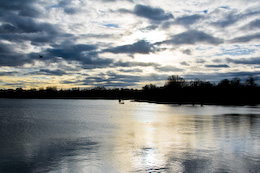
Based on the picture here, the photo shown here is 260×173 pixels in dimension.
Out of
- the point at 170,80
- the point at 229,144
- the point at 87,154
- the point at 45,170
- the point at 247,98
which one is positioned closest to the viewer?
the point at 45,170

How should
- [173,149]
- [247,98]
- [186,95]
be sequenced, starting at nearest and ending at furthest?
[173,149], [247,98], [186,95]

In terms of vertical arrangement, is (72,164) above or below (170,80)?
below

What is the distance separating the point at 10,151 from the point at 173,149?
35.7 feet

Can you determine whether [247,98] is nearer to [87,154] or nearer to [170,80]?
[170,80]

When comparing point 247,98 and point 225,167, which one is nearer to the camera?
point 225,167

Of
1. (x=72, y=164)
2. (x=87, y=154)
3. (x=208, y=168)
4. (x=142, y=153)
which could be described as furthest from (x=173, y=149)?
(x=72, y=164)

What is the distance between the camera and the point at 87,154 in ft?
50.4

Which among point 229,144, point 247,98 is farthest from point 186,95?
point 229,144

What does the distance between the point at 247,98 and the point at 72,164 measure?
438 feet

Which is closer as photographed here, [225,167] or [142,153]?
[225,167]

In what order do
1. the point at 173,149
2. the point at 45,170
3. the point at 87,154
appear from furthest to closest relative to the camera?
the point at 173,149 → the point at 87,154 → the point at 45,170

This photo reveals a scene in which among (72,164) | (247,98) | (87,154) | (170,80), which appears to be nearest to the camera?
(72,164)

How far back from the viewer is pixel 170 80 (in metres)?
160

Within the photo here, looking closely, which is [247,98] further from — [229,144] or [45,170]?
[45,170]
